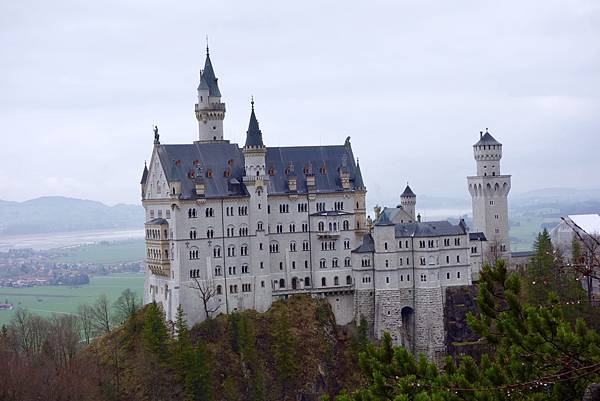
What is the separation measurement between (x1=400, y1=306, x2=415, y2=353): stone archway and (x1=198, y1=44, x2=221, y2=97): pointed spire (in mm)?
28857

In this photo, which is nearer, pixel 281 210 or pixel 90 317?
pixel 281 210

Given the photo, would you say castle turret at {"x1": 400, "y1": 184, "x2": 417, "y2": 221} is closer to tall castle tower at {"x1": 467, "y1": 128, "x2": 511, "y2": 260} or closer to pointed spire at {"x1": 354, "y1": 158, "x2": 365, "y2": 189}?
pointed spire at {"x1": 354, "y1": 158, "x2": 365, "y2": 189}

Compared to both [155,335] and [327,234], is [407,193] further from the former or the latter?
[155,335]

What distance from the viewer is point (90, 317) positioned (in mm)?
116125

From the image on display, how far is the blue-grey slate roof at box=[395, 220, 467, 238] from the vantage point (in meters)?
102

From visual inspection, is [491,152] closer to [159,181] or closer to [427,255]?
[427,255]

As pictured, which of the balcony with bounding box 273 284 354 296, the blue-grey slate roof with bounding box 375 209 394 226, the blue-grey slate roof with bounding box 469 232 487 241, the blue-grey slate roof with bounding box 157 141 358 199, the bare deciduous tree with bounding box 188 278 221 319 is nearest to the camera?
the bare deciduous tree with bounding box 188 278 221 319

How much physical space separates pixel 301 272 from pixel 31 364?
1103 inches

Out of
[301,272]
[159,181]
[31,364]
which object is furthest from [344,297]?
[31,364]

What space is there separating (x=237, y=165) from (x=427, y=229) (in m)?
20.0

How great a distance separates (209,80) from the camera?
344 feet

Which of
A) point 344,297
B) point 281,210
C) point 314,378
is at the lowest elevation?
point 314,378

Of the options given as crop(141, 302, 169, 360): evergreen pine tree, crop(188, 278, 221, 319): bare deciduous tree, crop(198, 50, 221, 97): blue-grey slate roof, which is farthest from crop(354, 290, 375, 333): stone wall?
crop(198, 50, 221, 97): blue-grey slate roof

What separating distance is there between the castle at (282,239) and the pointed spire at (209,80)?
0.12 meters
